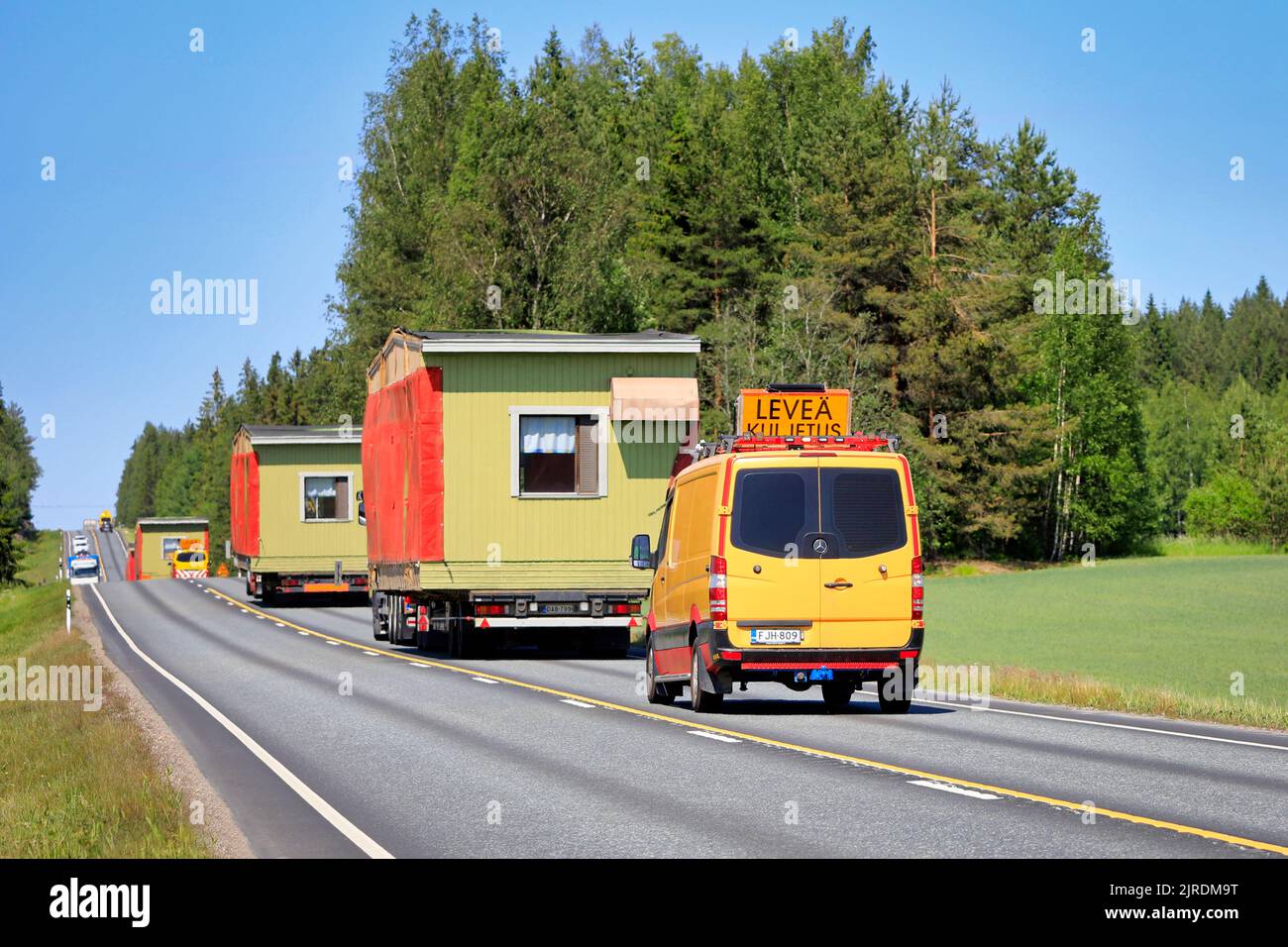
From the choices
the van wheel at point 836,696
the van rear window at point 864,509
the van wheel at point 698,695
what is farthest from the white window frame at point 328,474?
the van rear window at point 864,509

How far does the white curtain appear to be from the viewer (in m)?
25.7

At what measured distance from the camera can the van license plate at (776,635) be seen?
631 inches

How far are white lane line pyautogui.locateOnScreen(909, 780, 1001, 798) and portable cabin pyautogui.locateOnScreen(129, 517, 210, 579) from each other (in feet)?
249

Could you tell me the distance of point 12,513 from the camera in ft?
273

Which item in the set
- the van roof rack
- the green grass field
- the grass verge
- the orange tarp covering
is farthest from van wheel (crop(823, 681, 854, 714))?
the orange tarp covering

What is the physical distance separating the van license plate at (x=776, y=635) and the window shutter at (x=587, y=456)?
32.4 ft

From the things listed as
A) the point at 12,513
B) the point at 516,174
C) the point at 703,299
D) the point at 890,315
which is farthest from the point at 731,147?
the point at 12,513

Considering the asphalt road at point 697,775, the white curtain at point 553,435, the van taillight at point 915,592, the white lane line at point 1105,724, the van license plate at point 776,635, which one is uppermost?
the white curtain at point 553,435

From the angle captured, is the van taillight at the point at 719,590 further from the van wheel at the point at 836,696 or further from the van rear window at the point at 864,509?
the van wheel at the point at 836,696

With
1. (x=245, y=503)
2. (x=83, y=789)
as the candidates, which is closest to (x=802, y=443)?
(x=83, y=789)

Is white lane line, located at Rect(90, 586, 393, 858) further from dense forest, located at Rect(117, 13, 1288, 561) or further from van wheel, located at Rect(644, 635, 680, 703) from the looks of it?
dense forest, located at Rect(117, 13, 1288, 561)

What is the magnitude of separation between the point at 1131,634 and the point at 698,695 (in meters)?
24.3
